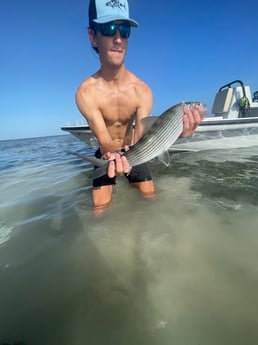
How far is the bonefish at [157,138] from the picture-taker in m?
2.81

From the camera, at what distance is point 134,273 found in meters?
2.04

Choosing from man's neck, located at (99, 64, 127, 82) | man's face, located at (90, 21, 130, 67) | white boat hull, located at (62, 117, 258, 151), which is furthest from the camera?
white boat hull, located at (62, 117, 258, 151)

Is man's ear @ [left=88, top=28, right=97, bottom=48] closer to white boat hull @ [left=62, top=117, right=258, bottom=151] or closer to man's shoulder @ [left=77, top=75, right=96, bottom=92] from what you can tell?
man's shoulder @ [left=77, top=75, right=96, bottom=92]

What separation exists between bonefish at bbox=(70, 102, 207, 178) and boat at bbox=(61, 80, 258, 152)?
20.5 feet

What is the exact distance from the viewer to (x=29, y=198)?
4.66m

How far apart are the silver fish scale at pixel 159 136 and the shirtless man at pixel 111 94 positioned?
2.23ft

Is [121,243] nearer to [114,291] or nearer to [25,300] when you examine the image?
[114,291]

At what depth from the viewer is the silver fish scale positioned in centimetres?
281

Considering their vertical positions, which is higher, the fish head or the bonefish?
the fish head

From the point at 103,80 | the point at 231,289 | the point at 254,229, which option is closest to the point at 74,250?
the point at 231,289

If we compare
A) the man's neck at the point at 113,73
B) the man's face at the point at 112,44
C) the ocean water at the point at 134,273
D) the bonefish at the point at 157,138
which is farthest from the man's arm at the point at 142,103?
the ocean water at the point at 134,273

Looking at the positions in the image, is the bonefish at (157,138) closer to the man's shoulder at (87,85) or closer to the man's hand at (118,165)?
the man's hand at (118,165)

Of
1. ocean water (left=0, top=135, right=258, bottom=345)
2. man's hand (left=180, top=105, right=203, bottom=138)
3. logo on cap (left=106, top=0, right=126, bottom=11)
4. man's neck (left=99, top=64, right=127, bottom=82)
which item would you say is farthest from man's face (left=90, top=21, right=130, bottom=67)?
ocean water (left=0, top=135, right=258, bottom=345)

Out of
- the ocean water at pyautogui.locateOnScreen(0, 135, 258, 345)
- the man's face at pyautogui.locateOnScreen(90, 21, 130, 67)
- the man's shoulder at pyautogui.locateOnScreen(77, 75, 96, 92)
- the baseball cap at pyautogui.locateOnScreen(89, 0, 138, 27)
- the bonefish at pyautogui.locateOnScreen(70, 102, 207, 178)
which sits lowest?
the ocean water at pyautogui.locateOnScreen(0, 135, 258, 345)
